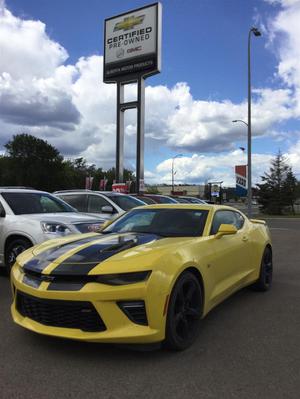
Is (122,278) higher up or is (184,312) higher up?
(122,278)

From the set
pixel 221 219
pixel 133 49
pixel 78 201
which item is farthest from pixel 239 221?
pixel 133 49

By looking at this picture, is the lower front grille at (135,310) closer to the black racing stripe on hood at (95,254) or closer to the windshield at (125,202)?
the black racing stripe on hood at (95,254)

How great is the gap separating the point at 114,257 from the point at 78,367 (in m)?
0.99

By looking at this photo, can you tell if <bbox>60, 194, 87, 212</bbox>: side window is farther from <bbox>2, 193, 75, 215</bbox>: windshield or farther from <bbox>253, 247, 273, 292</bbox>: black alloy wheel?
<bbox>253, 247, 273, 292</bbox>: black alloy wheel

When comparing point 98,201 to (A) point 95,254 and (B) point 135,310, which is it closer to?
(A) point 95,254

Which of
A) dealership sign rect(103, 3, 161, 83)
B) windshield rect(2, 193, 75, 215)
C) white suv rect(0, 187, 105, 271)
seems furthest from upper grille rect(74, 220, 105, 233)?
dealership sign rect(103, 3, 161, 83)

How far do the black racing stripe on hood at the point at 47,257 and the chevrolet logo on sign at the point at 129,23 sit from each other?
32048mm

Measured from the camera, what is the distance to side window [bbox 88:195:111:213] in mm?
11867

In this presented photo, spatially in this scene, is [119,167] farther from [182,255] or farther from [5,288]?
[182,255]

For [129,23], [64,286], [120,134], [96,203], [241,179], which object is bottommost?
[64,286]

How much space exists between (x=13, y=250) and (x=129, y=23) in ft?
100

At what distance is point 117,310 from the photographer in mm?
3914

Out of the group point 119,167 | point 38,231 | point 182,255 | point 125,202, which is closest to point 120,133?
point 119,167

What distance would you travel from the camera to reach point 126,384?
3.56 m
